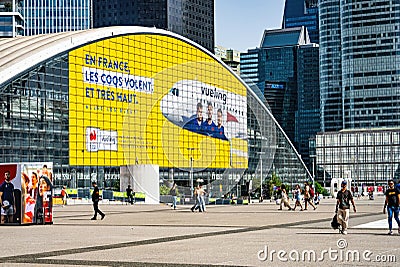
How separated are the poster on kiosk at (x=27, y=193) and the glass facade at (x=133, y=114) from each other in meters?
44.3

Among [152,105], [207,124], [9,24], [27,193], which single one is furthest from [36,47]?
[9,24]

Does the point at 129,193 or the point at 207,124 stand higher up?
the point at 207,124

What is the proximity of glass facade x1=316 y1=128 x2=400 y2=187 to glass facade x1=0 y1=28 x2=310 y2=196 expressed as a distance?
7018 centimetres

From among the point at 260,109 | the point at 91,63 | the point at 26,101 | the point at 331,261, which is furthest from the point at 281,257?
the point at 260,109

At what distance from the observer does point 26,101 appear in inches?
3068

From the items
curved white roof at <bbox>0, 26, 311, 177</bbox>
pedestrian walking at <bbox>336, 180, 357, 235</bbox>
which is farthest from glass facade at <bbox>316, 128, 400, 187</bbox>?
pedestrian walking at <bbox>336, 180, 357, 235</bbox>

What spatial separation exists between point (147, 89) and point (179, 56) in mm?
8689

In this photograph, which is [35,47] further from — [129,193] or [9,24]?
[9,24]

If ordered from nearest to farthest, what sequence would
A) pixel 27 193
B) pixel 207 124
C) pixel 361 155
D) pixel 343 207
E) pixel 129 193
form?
pixel 343 207, pixel 27 193, pixel 129 193, pixel 207 124, pixel 361 155

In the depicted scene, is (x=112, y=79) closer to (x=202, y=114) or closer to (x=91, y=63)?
(x=91, y=63)

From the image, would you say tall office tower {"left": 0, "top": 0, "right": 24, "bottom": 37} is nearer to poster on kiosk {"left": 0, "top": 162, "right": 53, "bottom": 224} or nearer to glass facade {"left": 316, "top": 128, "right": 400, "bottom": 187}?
glass facade {"left": 316, "top": 128, "right": 400, "bottom": 187}

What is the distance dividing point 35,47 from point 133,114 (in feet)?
55.3

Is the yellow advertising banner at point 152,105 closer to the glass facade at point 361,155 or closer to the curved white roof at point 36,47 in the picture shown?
the curved white roof at point 36,47

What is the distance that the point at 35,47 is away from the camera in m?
78.9
